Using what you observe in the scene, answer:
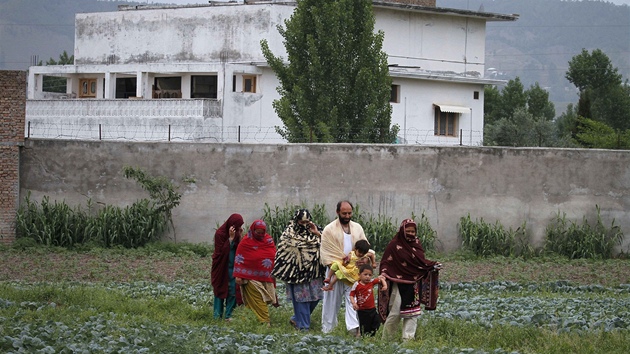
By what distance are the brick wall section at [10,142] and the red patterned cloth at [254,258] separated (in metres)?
10.9

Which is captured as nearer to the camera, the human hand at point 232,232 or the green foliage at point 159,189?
the human hand at point 232,232

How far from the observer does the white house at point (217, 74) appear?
136ft

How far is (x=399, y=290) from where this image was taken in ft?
44.9

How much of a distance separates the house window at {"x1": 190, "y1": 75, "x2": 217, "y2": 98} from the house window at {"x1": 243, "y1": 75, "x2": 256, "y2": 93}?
133cm

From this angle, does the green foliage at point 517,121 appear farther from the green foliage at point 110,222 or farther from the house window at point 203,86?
the house window at point 203,86

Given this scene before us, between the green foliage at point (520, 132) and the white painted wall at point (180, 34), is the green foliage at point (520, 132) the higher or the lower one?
the lower one

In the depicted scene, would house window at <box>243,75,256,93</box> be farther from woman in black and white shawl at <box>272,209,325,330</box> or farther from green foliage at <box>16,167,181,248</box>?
woman in black and white shawl at <box>272,209,325,330</box>

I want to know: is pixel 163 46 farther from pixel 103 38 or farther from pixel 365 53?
pixel 365 53

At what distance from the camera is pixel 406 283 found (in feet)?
44.7

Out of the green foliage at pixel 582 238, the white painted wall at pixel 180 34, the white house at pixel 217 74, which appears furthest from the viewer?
the white painted wall at pixel 180 34

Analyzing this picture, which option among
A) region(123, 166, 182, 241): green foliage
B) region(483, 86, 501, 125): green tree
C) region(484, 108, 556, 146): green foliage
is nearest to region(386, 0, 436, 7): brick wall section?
region(484, 108, 556, 146): green foliage

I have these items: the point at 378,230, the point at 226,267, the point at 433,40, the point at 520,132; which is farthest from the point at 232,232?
the point at 520,132

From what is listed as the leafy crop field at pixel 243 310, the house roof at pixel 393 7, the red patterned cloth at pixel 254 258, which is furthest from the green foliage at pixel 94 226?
the house roof at pixel 393 7

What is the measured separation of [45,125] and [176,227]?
19669 millimetres
